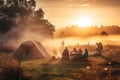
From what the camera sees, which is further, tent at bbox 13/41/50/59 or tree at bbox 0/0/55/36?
tree at bbox 0/0/55/36

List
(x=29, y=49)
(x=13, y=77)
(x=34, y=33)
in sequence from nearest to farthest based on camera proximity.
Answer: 1. (x=13, y=77)
2. (x=29, y=49)
3. (x=34, y=33)

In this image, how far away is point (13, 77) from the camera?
23.0m

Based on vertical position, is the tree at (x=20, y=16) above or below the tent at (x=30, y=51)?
above

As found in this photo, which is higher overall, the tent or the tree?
the tree

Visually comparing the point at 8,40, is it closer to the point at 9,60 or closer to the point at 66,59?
the point at 66,59

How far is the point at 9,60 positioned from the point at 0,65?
5.26 feet

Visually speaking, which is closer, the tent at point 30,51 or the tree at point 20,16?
the tent at point 30,51

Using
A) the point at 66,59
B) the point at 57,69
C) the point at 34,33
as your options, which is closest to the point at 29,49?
the point at 66,59

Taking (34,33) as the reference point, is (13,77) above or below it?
below

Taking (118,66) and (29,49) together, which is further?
(29,49)

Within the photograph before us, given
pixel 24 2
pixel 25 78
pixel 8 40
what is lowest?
pixel 25 78

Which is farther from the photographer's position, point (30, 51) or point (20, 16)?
point (20, 16)

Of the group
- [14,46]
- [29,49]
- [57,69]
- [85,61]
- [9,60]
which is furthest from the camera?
[14,46]

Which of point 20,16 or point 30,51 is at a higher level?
point 20,16
